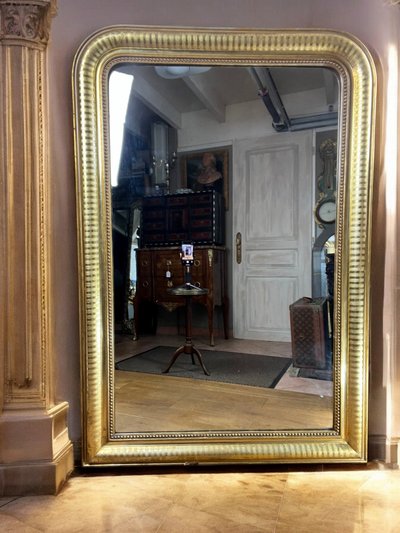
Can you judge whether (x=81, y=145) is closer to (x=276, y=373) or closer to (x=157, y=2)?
(x=157, y=2)

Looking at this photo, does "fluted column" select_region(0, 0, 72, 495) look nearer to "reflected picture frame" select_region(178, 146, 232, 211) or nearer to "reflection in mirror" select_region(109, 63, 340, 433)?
"reflection in mirror" select_region(109, 63, 340, 433)

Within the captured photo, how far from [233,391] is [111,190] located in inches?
43.3

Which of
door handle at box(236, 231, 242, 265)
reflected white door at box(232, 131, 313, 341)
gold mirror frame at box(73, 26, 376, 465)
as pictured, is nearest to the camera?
gold mirror frame at box(73, 26, 376, 465)

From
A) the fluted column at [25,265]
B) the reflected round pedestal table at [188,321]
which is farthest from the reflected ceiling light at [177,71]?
the reflected round pedestal table at [188,321]

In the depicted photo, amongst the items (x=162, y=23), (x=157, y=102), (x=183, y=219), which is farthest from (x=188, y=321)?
(x=162, y=23)

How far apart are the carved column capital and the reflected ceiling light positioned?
0.48m

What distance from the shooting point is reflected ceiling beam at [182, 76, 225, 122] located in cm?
164

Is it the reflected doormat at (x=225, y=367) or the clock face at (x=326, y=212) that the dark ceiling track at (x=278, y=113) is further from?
the reflected doormat at (x=225, y=367)

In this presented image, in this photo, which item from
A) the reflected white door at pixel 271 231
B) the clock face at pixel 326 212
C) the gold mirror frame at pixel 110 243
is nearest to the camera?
the gold mirror frame at pixel 110 243

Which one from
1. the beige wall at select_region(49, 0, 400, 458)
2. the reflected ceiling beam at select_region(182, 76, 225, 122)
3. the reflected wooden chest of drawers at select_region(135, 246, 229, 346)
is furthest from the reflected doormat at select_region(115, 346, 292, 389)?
the reflected ceiling beam at select_region(182, 76, 225, 122)

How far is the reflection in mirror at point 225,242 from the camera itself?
1.57 meters

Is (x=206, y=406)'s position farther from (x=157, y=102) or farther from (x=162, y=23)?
(x=162, y=23)

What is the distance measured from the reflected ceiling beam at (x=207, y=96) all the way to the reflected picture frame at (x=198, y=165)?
17 cm

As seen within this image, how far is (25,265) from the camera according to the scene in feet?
4.41
